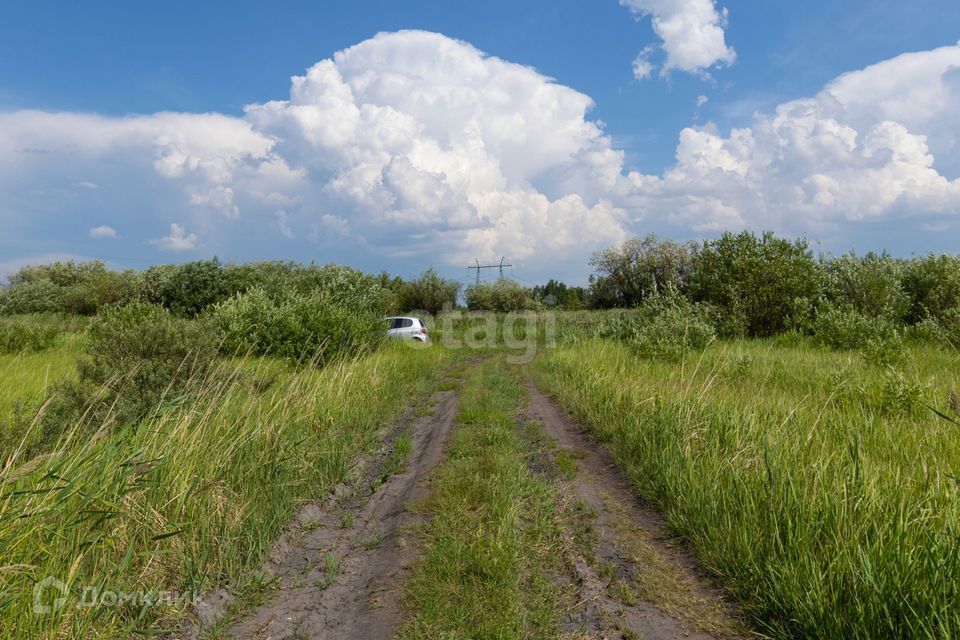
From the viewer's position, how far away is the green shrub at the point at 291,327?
13.8 meters

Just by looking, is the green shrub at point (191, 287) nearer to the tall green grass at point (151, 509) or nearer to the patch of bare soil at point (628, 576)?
the tall green grass at point (151, 509)

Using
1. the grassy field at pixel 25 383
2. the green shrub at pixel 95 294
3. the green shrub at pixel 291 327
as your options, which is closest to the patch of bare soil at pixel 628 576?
the grassy field at pixel 25 383

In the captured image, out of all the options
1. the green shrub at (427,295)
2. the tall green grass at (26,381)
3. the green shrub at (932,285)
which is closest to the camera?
the tall green grass at (26,381)

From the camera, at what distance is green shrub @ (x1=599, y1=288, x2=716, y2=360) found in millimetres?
14438

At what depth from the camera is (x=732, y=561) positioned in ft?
13.1

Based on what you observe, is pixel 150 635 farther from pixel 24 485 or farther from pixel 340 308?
pixel 340 308

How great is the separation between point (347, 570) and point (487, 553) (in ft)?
3.94

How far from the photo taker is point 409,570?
4.22 meters

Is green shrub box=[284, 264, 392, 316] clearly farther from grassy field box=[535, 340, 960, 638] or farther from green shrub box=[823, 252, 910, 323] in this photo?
green shrub box=[823, 252, 910, 323]

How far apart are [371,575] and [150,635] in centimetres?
153

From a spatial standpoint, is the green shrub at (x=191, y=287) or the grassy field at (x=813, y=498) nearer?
the grassy field at (x=813, y=498)

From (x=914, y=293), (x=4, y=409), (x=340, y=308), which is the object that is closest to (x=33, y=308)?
(x=340, y=308)

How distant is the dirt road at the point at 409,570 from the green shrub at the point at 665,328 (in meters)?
7.80

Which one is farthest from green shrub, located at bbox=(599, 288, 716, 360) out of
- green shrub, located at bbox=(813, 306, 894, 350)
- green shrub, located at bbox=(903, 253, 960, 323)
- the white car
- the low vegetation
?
the white car
